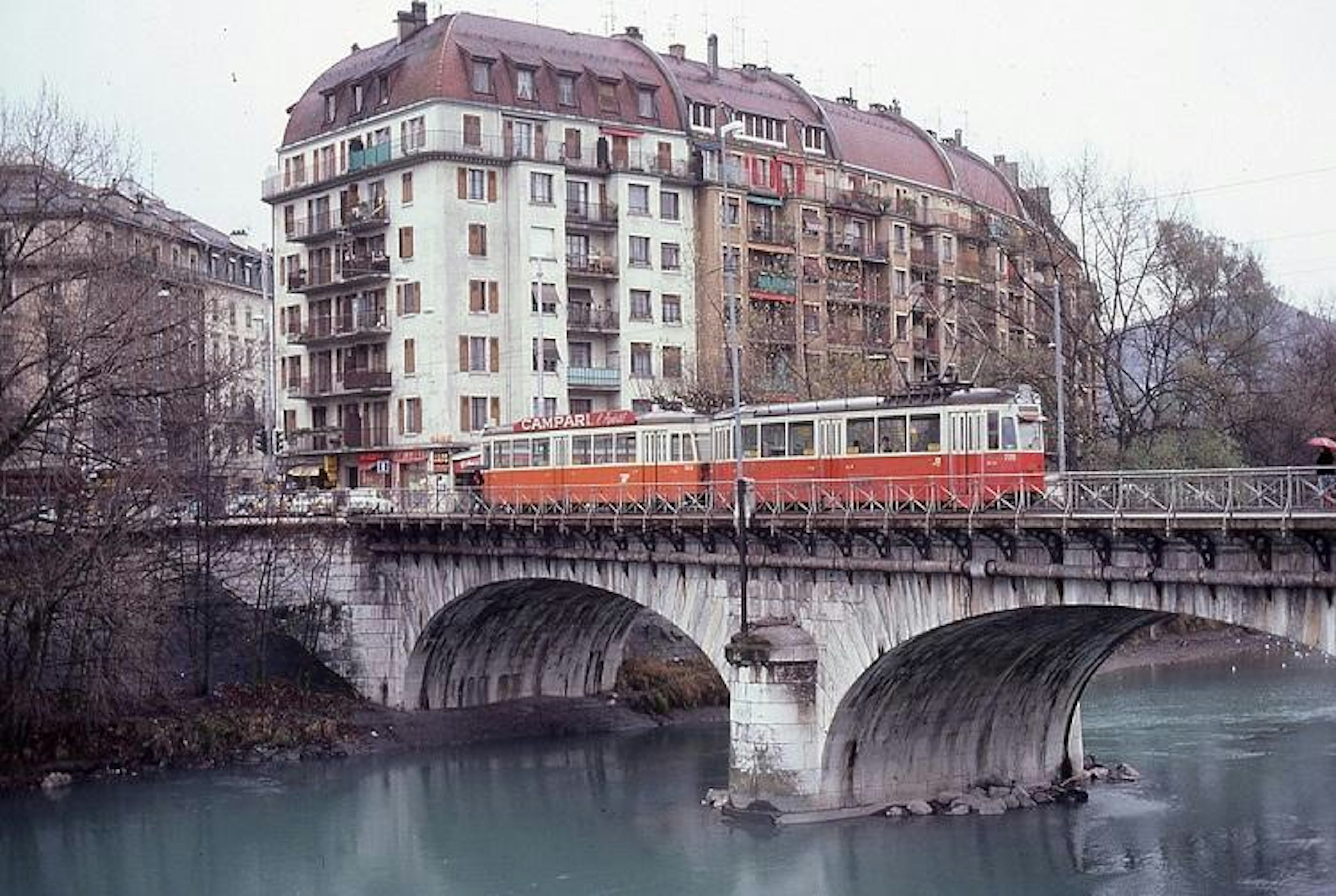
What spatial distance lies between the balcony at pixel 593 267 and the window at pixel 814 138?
14.8 metres

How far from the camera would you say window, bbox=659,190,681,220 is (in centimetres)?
8319

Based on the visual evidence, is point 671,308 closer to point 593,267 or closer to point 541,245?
point 593,267

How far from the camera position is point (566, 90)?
8069 centimetres

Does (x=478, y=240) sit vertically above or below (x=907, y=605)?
above

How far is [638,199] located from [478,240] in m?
8.46

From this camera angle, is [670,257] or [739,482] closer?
[739,482]

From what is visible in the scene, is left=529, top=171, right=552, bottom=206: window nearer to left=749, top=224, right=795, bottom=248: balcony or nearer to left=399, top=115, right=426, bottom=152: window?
left=399, top=115, right=426, bottom=152: window

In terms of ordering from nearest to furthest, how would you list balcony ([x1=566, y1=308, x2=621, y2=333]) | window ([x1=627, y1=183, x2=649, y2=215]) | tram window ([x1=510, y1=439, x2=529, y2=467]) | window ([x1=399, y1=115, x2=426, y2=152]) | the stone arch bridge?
the stone arch bridge < tram window ([x1=510, y1=439, x2=529, y2=467]) < window ([x1=399, y1=115, x2=426, y2=152]) < balcony ([x1=566, y1=308, x2=621, y2=333]) < window ([x1=627, y1=183, x2=649, y2=215])

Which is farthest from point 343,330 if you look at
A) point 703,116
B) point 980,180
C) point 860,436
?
point 860,436

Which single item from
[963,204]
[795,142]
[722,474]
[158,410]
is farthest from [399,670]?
[963,204]

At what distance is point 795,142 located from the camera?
90188 mm

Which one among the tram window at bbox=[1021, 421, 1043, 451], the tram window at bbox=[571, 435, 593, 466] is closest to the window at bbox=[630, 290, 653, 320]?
the tram window at bbox=[571, 435, 593, 466]

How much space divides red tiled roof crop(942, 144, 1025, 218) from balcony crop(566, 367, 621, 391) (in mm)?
28478

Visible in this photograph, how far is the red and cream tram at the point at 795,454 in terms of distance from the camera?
132 feet
